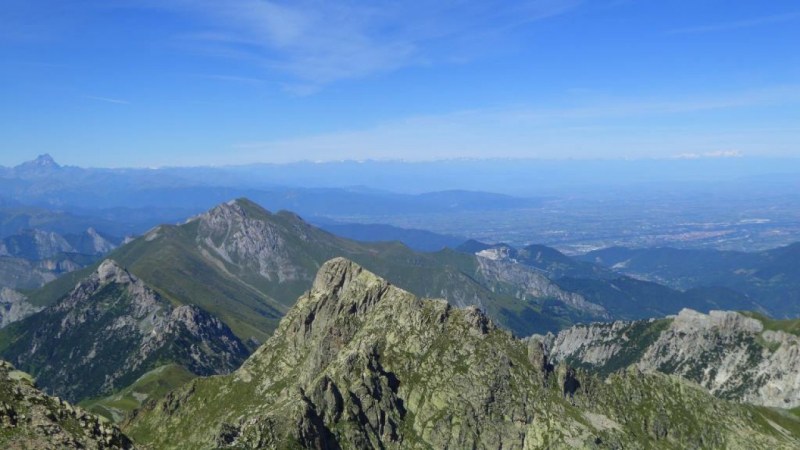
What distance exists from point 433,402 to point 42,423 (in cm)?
12976

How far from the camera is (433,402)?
179 metres

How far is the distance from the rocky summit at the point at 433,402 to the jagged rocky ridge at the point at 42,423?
90.7 meters

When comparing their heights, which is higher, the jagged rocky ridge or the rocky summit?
the jagged rocky ridge

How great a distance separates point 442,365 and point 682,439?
7864 cm

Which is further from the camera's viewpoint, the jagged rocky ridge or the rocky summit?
the rocky summit

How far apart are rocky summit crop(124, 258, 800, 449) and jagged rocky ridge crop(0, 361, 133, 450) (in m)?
90.7

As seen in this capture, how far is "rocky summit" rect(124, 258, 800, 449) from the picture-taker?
16800 centimetres

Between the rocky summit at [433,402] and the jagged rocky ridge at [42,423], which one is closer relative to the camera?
the jagged rocky ridge at [42,423]

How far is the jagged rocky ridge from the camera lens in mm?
59031

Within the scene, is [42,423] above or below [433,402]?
above

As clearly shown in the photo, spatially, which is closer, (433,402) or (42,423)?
(42,423)

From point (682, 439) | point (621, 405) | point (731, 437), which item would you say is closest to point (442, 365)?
point (621, 405)

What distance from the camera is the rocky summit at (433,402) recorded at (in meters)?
168

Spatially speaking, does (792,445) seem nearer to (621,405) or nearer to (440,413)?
(621,405)
